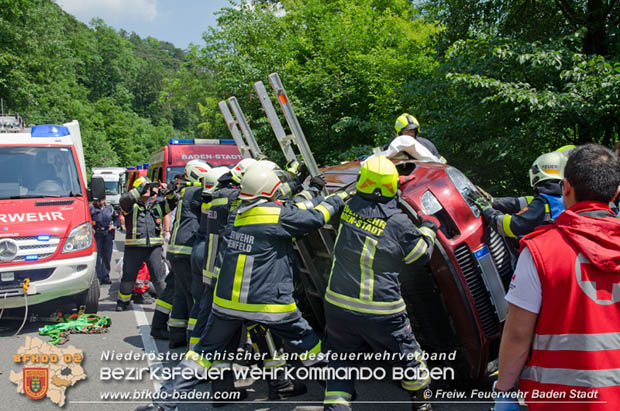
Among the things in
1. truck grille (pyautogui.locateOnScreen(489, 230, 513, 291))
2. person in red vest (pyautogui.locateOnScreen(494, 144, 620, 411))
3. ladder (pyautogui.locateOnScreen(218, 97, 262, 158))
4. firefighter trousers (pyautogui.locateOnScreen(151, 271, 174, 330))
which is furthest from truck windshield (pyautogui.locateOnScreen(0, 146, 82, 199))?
person in red vest (pyautogui.locateOnScreen(494, 144, 620, 411))

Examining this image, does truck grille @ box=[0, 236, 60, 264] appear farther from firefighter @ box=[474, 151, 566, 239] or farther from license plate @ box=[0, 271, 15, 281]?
firefighter @ box=[474, 151, 566, 239]

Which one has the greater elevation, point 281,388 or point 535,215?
point 535,215

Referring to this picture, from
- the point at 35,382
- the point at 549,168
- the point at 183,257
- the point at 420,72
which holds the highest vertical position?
the point at 420,72

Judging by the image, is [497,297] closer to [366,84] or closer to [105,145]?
[366,84]

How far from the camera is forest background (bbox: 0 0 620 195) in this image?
6.29 metres

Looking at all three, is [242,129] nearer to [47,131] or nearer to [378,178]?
[378,178]

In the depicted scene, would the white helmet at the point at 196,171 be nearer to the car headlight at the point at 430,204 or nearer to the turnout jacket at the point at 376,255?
the turnout jacket at the point at 376,255

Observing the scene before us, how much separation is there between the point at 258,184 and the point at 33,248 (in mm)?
3981

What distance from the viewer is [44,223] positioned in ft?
21.2

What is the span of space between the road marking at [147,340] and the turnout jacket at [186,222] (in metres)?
1.18

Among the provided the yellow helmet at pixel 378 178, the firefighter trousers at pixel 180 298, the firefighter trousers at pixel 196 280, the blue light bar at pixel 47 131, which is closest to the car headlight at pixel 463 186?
the yellow helmet at pixel 378 178

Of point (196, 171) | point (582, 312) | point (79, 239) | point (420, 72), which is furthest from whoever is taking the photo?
point (420, 72)

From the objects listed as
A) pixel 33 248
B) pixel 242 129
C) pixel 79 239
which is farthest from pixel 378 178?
pixel 33 248

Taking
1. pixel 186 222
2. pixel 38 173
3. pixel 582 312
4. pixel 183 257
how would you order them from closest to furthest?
pixel 582 312, pixel 183 257, pixel 186 222, pixel 38 173
